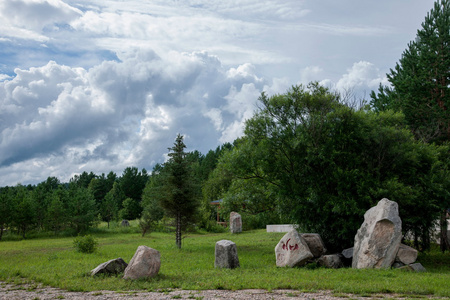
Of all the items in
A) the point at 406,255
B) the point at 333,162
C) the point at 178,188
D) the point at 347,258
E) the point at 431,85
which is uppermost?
the point at 431,85

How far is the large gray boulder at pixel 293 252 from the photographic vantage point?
14609 millimetres

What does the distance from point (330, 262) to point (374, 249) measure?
1819 mm

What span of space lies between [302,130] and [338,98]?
3.00 m

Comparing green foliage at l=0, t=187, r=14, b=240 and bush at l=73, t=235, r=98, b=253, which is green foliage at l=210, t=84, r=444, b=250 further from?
green foliage at l=0, t=187, r=14, b=240

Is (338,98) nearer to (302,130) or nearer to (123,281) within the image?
(302,130)

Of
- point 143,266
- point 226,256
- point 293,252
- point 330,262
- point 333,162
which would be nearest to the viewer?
point 143,266

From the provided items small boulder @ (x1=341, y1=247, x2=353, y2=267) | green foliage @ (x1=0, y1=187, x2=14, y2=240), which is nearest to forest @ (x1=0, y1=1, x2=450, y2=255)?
small boulder @ (x1=341, y1=247, x2=353, y2=267)

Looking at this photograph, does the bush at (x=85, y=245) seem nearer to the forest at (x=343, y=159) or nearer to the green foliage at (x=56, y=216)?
the forest at (x=343, y=159)

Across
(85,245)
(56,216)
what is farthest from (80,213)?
(85,245)

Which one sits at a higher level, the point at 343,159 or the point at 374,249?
the point at 343,159

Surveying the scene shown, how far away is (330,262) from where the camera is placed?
15016 mm

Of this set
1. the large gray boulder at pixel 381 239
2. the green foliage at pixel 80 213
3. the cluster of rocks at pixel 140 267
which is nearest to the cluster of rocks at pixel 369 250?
the large gray boulder at pixel 381 239

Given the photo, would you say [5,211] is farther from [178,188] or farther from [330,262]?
[330,262]

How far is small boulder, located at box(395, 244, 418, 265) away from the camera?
1416 centimetres
